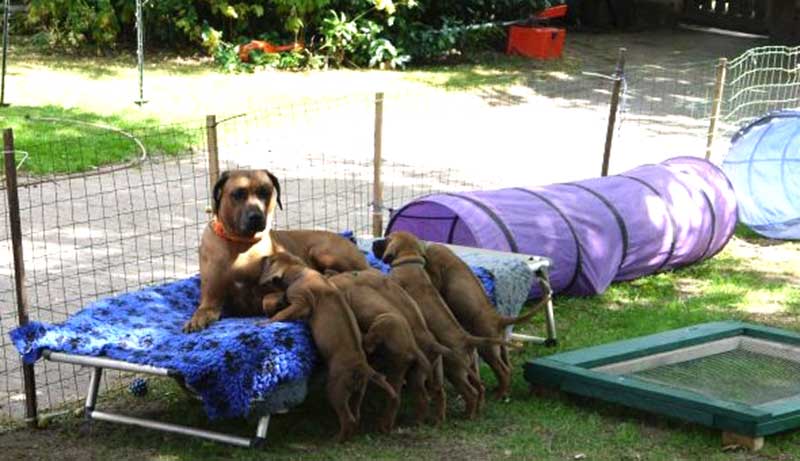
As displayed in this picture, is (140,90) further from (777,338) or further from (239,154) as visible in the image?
(777,338)

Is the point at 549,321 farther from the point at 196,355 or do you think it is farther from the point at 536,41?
the point at 536,41

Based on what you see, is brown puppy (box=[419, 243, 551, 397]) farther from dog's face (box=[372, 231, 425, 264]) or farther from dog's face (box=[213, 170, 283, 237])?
dog's face (box=[213, 170, 283, 237])

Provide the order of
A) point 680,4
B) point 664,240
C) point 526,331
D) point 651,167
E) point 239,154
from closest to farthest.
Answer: point 526,331
point 664,240
point 651,167
point 239,154
point 680,4

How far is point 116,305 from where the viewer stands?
6.48m

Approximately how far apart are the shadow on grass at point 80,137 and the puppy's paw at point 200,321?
5.61m

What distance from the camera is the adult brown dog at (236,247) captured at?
6.29 meters

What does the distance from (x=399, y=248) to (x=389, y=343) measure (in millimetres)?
905

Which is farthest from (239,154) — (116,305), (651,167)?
(116,305)

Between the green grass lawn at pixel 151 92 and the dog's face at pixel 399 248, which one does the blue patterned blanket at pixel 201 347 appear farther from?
the green grass lawn at pixel 151 92

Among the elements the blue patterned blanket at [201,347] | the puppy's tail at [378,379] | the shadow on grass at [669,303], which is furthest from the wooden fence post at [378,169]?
the puppy's tail at [378,379]

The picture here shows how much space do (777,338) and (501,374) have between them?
186cm

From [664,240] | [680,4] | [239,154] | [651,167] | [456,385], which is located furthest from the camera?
[680,4]

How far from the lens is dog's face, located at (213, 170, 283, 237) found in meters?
6.26

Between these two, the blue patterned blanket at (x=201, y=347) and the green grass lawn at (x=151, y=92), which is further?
the green grass lawn at (x=151, y=92)
